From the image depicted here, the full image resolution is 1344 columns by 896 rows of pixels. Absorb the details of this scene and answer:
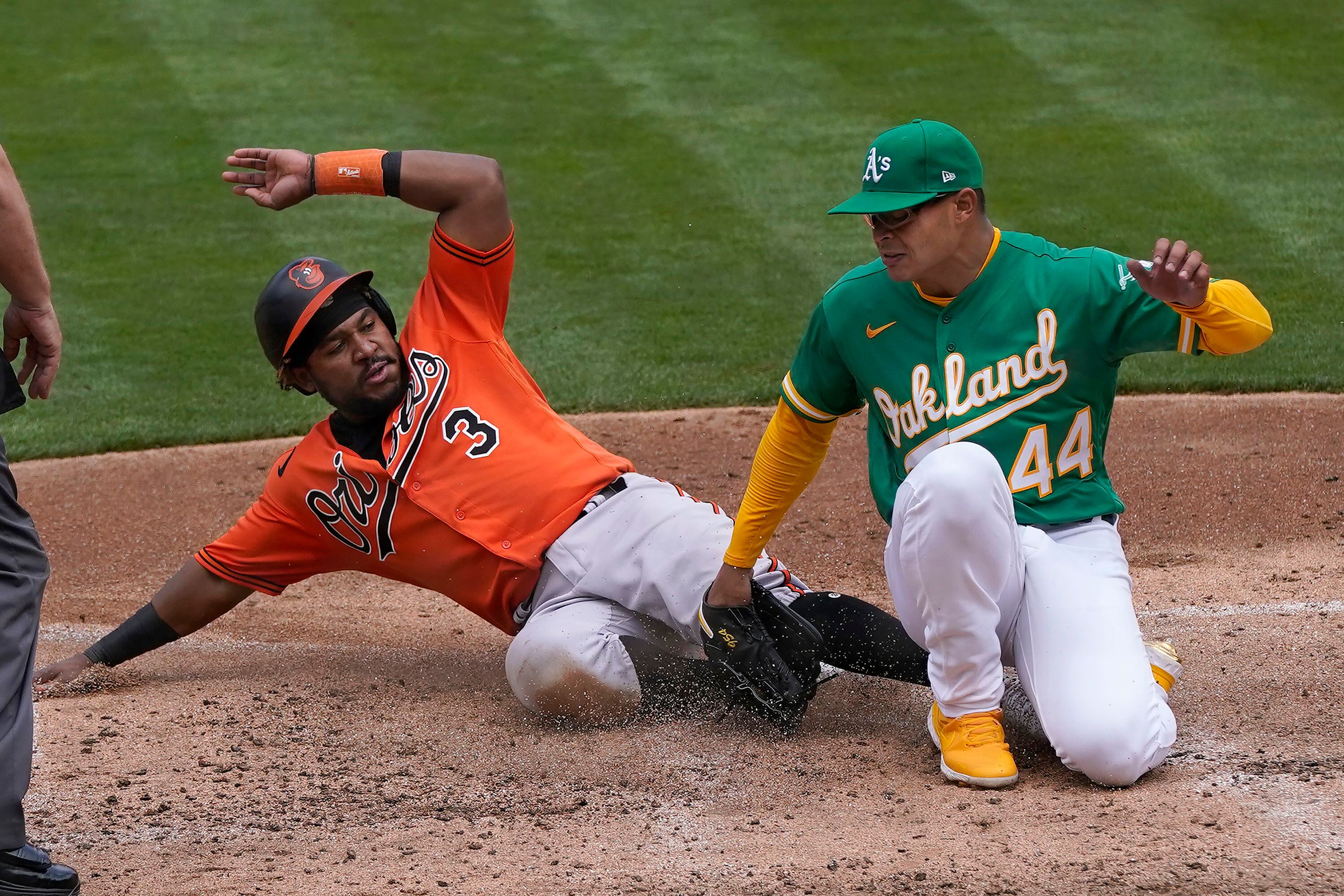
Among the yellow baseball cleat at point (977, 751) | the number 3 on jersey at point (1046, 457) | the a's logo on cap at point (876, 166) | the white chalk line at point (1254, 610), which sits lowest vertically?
the white chalk line at point (1254, 610)

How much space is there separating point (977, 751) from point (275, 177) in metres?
2.19

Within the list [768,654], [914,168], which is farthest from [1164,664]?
[914,168]

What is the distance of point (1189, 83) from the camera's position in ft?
31.0

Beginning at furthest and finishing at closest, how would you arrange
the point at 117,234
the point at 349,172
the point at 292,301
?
1. the point at 117,234
2. the point at 349,172
3. the point at 292,301

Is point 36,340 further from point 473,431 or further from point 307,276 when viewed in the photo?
point 473,431

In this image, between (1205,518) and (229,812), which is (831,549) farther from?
(229,812)

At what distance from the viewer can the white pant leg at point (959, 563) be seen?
300 cm

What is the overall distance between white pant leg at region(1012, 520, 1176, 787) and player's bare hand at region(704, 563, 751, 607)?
61 centimetres

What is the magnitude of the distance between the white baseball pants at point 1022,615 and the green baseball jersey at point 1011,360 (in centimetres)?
16

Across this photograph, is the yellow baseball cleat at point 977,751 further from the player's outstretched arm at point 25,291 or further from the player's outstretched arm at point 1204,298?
the player's outstretched arm at point 25,291

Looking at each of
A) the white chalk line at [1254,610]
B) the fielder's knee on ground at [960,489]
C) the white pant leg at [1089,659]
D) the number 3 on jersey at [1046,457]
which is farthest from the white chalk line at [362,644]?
the fielder's knee on ground at [960,489]

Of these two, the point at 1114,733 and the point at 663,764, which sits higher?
the point at 1114,733

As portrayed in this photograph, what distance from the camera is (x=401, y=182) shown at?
3.78m

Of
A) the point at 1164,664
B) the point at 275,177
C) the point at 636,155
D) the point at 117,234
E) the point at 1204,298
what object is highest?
the point at 1204,298
